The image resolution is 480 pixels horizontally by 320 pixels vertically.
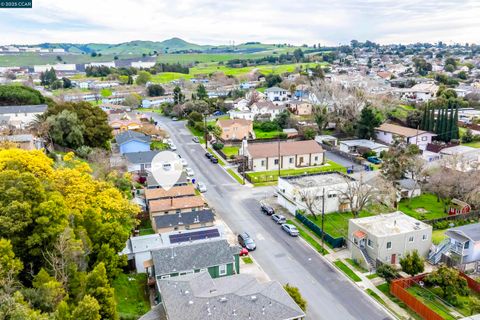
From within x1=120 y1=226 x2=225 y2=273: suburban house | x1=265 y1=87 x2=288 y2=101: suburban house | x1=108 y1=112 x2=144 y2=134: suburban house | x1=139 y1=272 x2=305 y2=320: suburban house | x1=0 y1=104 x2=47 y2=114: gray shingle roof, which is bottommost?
x1=120 y1=226 x2=225 y2=273: suburban house

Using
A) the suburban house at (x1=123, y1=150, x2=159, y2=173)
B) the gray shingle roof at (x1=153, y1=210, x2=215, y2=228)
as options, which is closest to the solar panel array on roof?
the gray shingle roof at (x1=153, y1=210, x2=215, y2=228)

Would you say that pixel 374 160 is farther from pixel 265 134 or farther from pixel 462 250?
pixel 462 250

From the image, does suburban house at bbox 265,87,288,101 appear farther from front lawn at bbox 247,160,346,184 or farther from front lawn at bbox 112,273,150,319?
front lawn at bbox 112,273,150,319

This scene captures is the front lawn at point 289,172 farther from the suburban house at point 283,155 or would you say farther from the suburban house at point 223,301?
the suburban house at point 223,301

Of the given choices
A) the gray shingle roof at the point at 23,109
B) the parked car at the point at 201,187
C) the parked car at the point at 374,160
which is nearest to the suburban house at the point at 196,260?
the parked car at the point at 201,187

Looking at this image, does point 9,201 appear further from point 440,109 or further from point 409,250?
point 440,109

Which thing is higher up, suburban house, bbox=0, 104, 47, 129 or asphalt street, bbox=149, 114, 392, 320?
suburban house, bbox=0, 104, 47, 129

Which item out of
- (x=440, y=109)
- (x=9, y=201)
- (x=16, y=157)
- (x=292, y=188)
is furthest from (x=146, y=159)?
(x=440, y=109)
